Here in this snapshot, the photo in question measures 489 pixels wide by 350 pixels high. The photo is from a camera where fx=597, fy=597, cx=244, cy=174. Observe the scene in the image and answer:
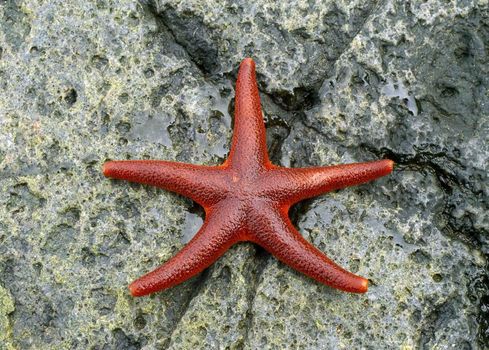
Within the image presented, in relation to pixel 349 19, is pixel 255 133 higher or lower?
lower

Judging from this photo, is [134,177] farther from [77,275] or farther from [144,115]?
[77,275]

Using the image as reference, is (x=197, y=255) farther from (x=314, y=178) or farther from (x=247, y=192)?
(x=314, y=178)

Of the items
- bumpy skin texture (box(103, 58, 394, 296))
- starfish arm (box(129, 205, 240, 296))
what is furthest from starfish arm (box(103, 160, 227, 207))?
starfish arm (box(129, 205, 240, 296))

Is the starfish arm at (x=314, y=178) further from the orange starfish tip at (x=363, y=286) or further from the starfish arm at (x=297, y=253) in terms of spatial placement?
the orange starfish tip at (x=363, y=286)

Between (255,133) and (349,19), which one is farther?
(349,19)

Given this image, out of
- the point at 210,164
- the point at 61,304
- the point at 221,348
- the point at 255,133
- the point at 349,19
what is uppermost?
the point at 349,19

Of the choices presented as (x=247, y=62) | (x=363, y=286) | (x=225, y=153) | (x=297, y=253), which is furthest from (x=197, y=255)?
(x=247, y=62)

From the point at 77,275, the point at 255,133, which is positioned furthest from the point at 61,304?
the point at 255,133

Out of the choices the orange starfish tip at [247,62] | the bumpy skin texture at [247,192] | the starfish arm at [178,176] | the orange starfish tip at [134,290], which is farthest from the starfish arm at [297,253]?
the orange starfish tip at [247,62]
